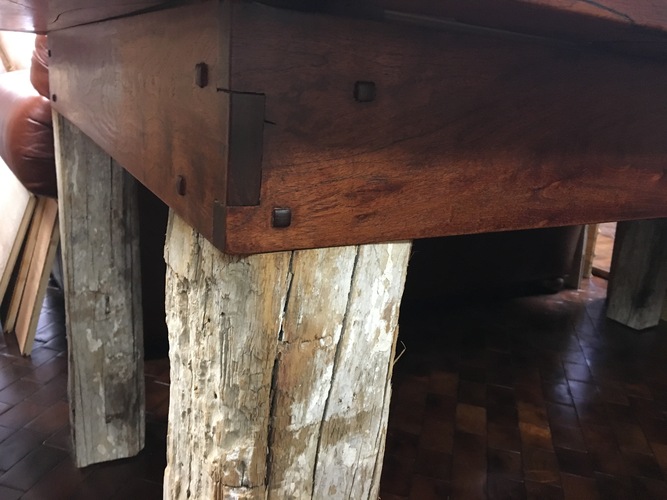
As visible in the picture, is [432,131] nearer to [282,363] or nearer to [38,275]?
[282,363]

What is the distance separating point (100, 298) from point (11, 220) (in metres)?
1.19

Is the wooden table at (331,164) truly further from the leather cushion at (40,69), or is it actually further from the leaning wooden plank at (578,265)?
the leaning wooden plank at (578,265)

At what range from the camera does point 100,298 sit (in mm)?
1642

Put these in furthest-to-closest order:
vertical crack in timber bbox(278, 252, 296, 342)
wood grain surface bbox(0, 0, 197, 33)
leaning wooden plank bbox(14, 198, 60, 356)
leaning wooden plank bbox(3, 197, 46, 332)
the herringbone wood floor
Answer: leaning wooden plank bbox(3, 197, 46, 332), leaning wooden plank bbox(14, 198, 60, 356), the herringbone wood floor, wood grain surface bbox(0, 0, 197, 33), vertical crack in timber bbox(278, 252, 296, 342)

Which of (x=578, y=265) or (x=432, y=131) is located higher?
(x=432, y=131)

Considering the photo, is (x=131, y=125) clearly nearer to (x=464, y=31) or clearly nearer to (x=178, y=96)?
(x=178, y=96)

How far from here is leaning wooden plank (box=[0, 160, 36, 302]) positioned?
95.8 inches

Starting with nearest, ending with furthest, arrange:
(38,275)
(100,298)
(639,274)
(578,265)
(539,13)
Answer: (539,13), (100,298), (38,275), (639,274), (578,265)

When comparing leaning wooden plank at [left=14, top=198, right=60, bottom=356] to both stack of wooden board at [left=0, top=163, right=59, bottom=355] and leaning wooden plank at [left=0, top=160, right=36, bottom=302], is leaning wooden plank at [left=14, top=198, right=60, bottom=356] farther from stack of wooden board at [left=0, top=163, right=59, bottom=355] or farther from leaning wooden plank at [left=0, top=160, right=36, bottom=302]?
leaning wooden plank at [left=0, top=160, right=36, bottom=302]

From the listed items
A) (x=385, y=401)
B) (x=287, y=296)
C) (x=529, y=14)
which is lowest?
(x=385, y=401)

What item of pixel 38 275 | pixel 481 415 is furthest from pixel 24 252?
pixel 481 415

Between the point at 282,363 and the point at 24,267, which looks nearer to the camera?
the point at 282,363

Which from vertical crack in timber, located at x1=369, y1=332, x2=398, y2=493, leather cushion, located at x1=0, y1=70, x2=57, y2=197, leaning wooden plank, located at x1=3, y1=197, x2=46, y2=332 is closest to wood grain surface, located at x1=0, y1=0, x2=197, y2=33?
leather cushion, located at x1=0, y1=70, x2=57, y2=197

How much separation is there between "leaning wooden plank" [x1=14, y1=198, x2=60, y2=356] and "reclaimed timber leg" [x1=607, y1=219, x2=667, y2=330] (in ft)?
8.29
